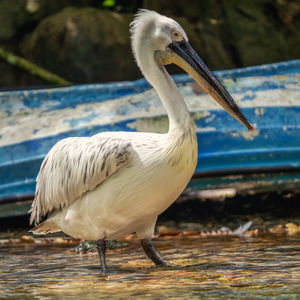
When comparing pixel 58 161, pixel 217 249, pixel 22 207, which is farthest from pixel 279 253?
pixel 22 207

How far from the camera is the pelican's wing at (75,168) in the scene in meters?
3.87

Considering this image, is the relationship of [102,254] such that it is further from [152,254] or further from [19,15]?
[19,15]

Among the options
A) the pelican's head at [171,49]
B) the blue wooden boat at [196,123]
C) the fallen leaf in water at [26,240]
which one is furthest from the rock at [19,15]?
the pelican's head at [171,49]

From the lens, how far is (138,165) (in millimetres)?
3773

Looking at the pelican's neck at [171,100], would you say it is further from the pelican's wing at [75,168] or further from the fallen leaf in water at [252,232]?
the fallen leaf in water at [252,232]

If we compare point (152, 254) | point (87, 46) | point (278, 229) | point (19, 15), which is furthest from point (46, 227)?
point (19, 15)

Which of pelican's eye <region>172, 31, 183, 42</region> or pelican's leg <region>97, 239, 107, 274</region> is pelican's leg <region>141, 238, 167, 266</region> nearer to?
pelican's leg <region>97, 239, 107, 274</region>

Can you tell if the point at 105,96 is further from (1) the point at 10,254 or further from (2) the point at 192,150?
(2) the point at 192,150

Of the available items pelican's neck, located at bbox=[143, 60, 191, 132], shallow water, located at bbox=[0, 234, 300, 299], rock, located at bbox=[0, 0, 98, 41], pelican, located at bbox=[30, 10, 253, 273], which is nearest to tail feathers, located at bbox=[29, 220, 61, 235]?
pelican, located at bbox=[30, 10, 253, 273]

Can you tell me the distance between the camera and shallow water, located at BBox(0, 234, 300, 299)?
9.96 ft

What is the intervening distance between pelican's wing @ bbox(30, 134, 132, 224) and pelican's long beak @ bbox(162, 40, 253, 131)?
649 millimetres

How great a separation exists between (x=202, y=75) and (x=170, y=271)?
1.24m

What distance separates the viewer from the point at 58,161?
4324 mm

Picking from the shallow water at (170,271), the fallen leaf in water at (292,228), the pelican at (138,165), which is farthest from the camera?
the fallen leaf in water at (292,228)
